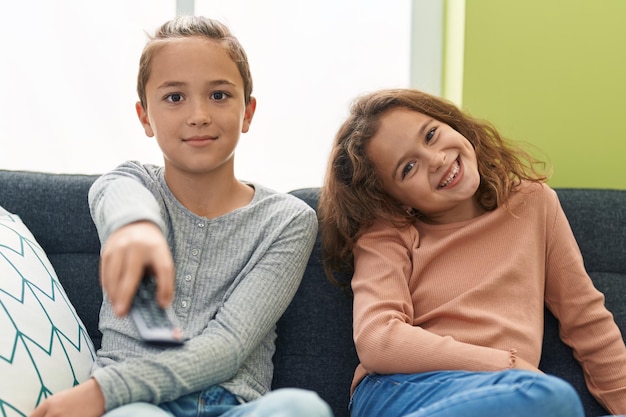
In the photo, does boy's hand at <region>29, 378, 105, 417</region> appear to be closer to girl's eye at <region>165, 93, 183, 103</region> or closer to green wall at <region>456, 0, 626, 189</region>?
girl's eye at <region>165, 93, 183, 103</region>

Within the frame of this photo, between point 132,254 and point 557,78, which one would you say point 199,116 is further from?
point 557,78

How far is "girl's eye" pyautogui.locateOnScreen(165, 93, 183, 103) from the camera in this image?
4.63 feet

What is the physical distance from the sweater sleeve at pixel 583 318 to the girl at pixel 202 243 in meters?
0.51

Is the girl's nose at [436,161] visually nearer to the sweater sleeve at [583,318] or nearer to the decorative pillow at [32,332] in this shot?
the sweater sleeve at [583,318]

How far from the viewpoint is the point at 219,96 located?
1427mm

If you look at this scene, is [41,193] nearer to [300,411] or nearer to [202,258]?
[202,258]

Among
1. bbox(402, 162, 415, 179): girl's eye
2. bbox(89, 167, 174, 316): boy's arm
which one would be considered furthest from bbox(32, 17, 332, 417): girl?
bbox(402, 162, 415, 179): girl's eye

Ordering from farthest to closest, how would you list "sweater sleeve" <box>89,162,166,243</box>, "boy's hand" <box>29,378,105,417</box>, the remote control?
"boy's hand" <box>29,378,105,417</box> → "sweater sleeve" <box>89,162,166,243</box> → the remote control

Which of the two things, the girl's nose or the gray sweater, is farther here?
the girl's nose

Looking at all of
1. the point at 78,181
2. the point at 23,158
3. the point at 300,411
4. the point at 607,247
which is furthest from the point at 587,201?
the point at 23,158

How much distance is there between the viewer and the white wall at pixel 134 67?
2.14 metres

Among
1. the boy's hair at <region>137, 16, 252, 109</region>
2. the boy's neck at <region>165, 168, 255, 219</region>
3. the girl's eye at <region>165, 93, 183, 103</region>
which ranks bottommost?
the boy's neck at <region>165, 168, 255, 219</region>

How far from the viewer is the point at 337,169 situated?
63.1 inches

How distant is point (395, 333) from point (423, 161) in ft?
1.19
